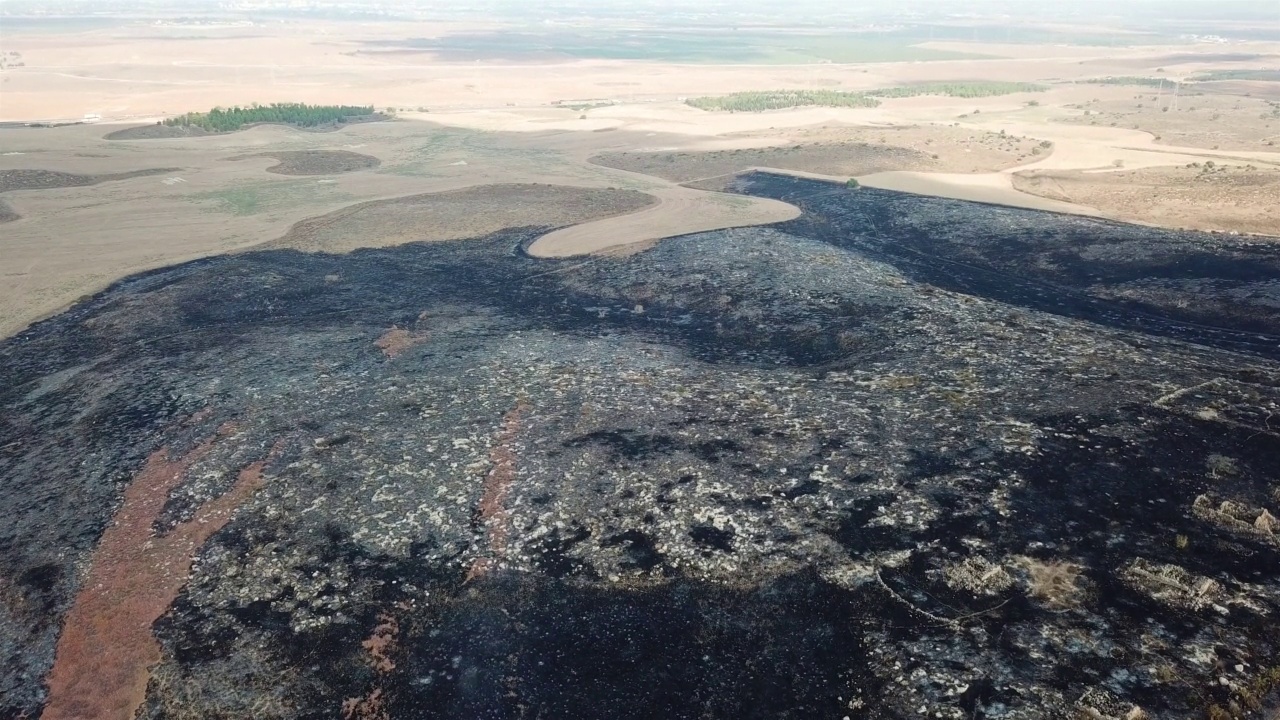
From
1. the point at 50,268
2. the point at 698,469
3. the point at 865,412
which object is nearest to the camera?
the point at 698,469

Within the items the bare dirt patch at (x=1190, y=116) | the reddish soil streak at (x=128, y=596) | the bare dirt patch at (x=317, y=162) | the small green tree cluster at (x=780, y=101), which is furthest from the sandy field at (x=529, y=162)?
the reddish soil streak at (x=128, y=596)

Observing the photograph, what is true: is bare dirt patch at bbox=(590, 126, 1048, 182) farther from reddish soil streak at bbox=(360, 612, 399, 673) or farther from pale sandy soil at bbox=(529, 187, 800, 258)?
reddish soil streak at bbox=(360, 612, 399, 673)

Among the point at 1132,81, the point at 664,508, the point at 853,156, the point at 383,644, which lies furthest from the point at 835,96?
the point at 383,644

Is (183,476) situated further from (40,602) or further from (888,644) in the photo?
(888,644)

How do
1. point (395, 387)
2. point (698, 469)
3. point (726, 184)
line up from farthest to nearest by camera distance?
1. point (726, 184)
2. point (395, 387)
3. point (698, 469)

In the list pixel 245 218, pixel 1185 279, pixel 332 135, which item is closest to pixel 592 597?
pixel 1185 279

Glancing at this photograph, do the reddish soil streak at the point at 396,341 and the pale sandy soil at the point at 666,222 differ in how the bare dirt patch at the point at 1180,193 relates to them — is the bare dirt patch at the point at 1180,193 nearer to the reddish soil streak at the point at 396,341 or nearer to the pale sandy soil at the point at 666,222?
the pale sandy soil at the point at 666,222

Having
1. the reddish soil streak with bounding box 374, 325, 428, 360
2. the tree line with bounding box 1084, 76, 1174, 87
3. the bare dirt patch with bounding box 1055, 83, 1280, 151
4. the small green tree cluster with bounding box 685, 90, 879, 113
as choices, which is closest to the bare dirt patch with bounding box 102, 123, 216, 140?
the small green tree cluster with bounding box 685, 90, 879, 113
